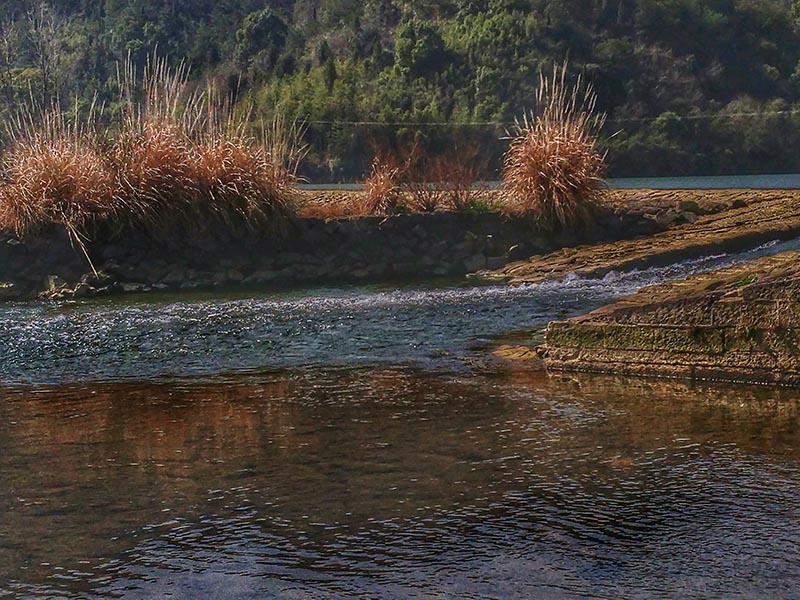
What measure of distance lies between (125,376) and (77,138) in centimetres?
790

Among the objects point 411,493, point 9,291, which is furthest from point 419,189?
point 411,493

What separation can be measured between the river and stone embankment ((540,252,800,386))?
23 centimetres

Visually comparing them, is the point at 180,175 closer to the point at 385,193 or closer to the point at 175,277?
the point at 175,277

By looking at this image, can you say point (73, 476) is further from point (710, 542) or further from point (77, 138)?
point (77, 138)

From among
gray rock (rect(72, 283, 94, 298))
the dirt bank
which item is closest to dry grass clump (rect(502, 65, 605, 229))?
the dirt bank

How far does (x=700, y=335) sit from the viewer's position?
7160mm

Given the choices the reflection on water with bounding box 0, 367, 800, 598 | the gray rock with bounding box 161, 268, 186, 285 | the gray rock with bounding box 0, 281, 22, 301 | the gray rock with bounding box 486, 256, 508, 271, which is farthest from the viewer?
the gray rock with bounding box 486, 256, 508, 271

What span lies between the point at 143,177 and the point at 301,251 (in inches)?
91.1

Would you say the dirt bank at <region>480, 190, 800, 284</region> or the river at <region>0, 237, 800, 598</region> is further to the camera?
the dirt bank at <region>480, 190, 800, 284</region>

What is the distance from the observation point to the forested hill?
→ 4206 centimetres

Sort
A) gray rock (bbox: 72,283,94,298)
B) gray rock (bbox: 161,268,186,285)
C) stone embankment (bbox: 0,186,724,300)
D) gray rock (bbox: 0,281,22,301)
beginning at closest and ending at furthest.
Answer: gray rock (bbox: 72,283,94,298) → gray rock (bbox: 0,281,22,301) → stone embankment (bbox: 0,186,724,300) → gray rock (bbox: 161,268,186,285)

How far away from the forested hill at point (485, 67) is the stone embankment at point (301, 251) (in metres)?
21.0

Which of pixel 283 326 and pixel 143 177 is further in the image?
pixel 143 177

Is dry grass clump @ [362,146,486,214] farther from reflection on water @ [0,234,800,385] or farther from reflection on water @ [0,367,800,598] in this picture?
reflection on water @ [0,367,800,598]
